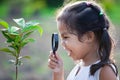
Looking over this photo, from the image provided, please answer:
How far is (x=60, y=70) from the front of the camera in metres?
1.42

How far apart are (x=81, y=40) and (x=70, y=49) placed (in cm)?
5

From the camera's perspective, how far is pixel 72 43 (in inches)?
53.7

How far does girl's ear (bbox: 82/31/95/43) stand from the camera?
1361 millimetres

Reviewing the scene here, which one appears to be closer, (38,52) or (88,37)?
(88,37)

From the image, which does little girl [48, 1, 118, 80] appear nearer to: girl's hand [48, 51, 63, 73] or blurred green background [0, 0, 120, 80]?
girl's hand [48, 51, 63, 73]

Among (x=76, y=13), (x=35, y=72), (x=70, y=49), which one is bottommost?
(x=35, y=72)

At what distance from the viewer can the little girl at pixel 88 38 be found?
1353 millimetres

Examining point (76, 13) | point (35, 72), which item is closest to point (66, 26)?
point (76, 13)

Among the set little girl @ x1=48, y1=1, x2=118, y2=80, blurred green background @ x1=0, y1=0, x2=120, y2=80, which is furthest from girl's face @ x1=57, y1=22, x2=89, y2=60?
blurred green background @ x1=0, y1=0, x2=120, y2=80

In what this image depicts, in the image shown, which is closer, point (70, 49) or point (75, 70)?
point (70, 49)

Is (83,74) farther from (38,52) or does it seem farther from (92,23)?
(38,52)

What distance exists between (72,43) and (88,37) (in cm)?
5

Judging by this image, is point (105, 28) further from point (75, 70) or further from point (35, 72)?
point (35, 72)

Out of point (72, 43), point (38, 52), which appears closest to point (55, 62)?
point (72, 43)
